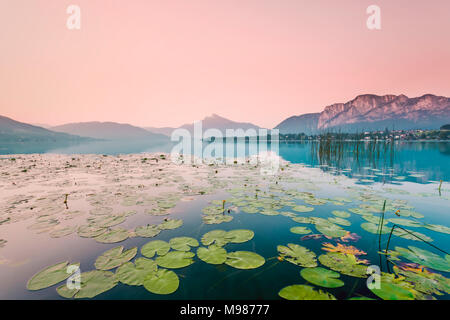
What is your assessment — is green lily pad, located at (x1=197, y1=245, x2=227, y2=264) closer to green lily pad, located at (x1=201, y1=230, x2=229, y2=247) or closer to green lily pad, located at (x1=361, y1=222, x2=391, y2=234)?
green lily pad, located at (x1=201, y1=230, x2=229, y2=247)

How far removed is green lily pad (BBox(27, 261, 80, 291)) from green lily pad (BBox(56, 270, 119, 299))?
11.0 inches

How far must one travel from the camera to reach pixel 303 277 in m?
3.09

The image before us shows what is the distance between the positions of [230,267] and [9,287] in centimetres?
379

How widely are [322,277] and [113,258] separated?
400cm

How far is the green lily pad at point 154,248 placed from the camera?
3.71 m

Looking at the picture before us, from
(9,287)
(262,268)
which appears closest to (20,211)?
(9,287)

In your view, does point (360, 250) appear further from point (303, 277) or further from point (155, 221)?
point (155, 221)

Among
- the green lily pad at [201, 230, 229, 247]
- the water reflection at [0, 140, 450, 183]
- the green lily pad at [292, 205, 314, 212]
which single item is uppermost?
the water reflection at [0, 140, 450, 183]

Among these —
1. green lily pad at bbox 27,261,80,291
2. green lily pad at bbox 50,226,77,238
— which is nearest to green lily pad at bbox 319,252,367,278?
green lily pad at bbox 27,261,80,291

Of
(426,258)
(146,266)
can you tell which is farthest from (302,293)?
(426,258)

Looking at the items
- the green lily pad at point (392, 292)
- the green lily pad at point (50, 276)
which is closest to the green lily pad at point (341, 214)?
the green lily pad at point (392, 292)

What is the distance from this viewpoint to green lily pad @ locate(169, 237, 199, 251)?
3959 millimetres

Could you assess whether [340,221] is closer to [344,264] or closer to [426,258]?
[426,258]

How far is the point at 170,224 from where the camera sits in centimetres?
524
